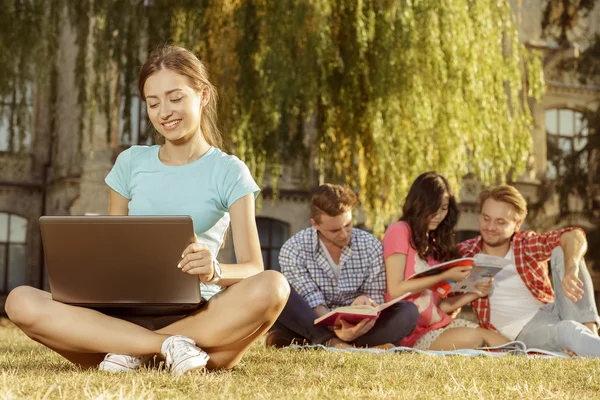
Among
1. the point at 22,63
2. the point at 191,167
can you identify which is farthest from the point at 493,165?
the point at 191,167

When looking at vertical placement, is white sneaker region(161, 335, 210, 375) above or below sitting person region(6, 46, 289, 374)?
below

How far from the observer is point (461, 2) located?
354 inches

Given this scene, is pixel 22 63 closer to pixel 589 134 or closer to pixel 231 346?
pixel 231 346

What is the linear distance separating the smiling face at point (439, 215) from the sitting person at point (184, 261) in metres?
2.06

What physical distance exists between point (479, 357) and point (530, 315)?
3.73ft

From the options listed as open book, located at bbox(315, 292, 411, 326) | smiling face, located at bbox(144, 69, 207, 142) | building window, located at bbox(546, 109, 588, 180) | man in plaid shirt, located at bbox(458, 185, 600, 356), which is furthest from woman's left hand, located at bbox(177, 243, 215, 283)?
building window, located at bbox(546, 109, 588, 180)

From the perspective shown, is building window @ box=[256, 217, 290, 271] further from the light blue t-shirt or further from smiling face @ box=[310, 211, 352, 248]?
the light blue t-shirt

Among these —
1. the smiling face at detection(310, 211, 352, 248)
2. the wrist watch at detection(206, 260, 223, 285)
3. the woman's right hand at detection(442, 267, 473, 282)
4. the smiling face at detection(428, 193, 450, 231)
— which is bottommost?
the woman's right hand at detection(442, 267, 473, 282)

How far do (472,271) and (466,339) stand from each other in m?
0.48

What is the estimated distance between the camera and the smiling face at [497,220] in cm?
547

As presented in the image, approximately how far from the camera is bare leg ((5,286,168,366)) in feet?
11.0

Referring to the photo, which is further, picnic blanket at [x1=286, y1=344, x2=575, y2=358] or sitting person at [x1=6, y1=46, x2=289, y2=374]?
picnic blanket at [x1=286, y1=344, x2=575, y2=358]

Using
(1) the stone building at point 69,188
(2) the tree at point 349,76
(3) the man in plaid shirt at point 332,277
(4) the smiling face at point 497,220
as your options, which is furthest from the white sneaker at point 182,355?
(1) the stone building at point 69,188

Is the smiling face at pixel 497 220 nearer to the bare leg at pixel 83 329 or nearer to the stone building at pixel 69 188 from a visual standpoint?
the bare leg at pixel 83 329
